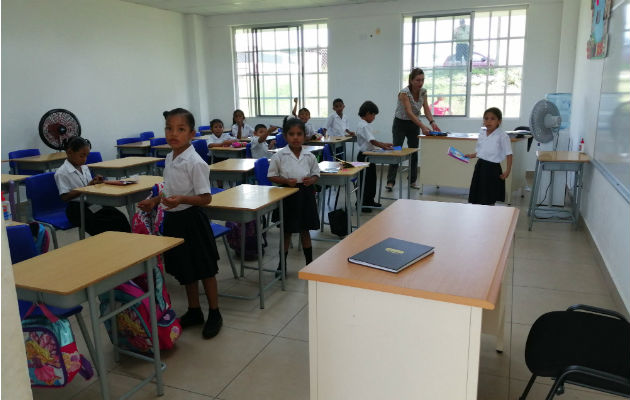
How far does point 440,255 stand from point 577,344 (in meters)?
0.61

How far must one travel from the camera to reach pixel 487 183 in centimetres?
445

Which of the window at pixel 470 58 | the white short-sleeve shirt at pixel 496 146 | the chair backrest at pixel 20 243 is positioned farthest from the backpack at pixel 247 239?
the window at pixel 470 58

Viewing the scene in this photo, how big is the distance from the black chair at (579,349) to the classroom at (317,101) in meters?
0.09

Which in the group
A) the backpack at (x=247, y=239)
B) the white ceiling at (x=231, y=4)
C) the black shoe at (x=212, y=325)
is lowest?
the black shoe at (x=212, y=325)

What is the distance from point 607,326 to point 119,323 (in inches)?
89.7

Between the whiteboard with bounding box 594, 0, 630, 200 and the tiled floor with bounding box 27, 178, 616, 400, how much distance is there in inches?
31.0

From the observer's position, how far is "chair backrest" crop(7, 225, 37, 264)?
2.11m

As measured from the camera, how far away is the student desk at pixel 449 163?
587cm

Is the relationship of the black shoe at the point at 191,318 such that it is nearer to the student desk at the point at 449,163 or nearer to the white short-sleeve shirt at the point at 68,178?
the white short-sleeve shirt at the point at 68,178

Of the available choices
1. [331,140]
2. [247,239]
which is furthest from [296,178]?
[331,140]

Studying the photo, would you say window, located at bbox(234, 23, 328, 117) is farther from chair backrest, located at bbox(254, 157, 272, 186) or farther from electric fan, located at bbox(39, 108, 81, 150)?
chair backrest, located at bbox(254, 157, 272, 186)

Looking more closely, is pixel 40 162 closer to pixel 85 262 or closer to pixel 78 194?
pixel 78 194

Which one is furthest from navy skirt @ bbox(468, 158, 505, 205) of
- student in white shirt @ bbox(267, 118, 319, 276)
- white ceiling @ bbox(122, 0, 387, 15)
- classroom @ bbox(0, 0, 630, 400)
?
white ceiling @ bbox(122, 0, 387, 15)

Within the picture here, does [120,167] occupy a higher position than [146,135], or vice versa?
[146,135]
